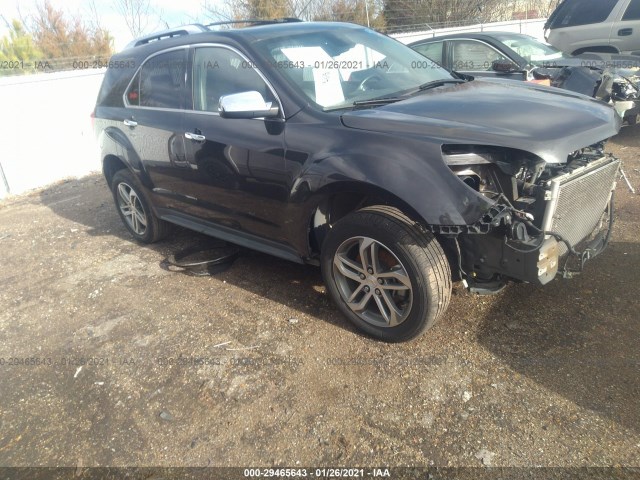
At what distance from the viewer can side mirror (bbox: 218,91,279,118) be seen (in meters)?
2.99

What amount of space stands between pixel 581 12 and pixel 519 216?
8.57 meters

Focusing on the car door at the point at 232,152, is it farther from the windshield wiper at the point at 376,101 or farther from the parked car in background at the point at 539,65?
the parked car in background at the point at 539,65

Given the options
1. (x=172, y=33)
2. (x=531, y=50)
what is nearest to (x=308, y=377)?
(x=172, y=33)

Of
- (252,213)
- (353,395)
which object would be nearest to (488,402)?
(353,395)

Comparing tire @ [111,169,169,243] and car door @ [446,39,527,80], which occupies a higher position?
car door @ [446,39,527,80]

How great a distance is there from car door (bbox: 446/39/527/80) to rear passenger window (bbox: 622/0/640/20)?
315cm

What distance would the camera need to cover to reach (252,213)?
3457 millimetres

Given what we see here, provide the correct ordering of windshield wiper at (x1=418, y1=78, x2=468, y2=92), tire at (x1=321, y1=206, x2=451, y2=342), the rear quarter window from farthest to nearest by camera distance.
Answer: the rear quarter window
windshield wiper at (x1=418, y1=78, x2=468, y2=92)
tire at (x1=321, y1=206, x2=451, y2=342)

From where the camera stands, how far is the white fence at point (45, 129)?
24.8 feet

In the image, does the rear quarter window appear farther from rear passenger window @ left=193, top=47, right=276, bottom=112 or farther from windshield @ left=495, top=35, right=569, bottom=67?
windshield @ left=495, top=35, right=569, bottom=67

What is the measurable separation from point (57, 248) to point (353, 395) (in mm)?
4107

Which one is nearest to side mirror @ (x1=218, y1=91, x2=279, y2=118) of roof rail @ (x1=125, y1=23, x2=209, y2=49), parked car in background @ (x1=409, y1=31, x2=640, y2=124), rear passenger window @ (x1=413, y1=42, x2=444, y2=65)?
roof rail @ (x1=125, y1=23, x2=209, y2=49)

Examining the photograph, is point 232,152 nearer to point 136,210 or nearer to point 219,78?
point 219,78

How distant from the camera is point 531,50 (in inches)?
290
